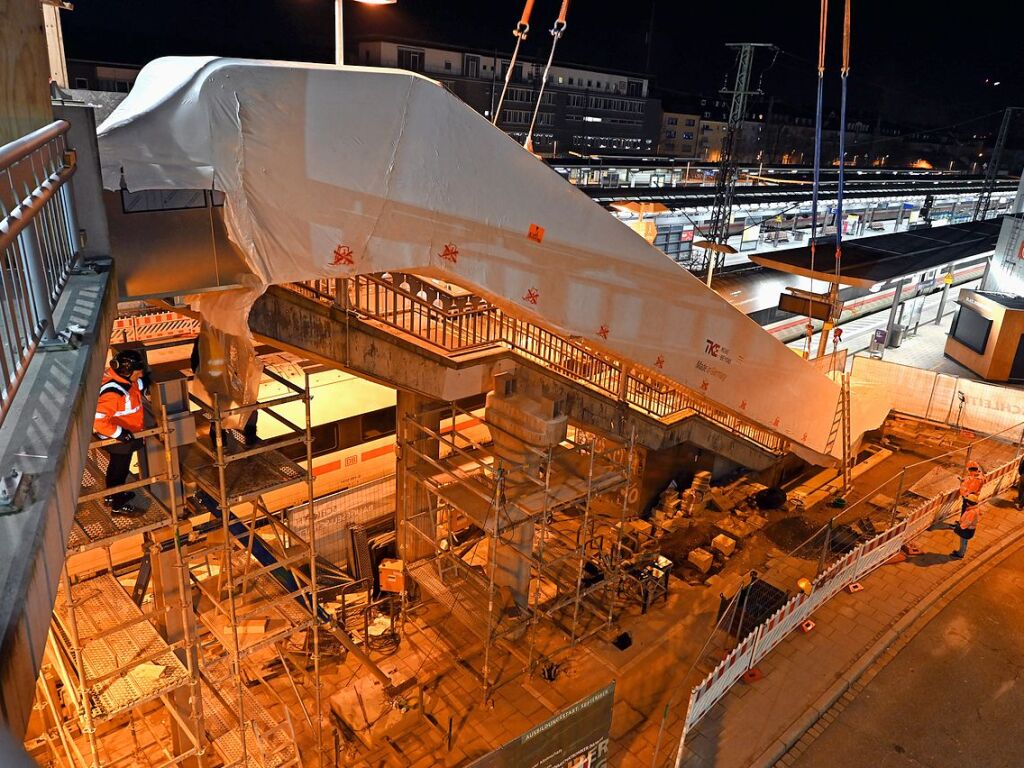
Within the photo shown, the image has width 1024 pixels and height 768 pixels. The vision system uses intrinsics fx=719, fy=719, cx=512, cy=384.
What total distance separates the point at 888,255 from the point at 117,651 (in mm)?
21007

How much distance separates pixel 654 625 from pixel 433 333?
545cm

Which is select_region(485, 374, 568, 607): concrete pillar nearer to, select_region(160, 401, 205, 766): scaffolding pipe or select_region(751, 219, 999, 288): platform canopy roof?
select_region(160, 401, 205, 766): scaffolding pipe

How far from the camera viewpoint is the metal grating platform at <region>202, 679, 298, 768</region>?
6.97 metres

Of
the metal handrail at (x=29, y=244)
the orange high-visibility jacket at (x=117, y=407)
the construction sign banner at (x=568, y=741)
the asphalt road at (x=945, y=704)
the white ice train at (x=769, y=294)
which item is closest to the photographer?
the metal handrail at (x=29, y=244)

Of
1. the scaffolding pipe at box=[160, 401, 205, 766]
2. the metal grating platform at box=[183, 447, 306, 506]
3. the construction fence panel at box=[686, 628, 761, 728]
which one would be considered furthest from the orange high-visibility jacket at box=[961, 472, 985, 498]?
the scaffolding pipe at box=[160, 401, 205, 766]

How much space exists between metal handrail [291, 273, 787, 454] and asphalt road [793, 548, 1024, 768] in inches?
150

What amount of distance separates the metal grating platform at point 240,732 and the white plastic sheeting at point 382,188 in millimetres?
4363

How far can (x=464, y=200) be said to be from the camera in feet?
20.2

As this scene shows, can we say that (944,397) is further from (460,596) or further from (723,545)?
(460,596)

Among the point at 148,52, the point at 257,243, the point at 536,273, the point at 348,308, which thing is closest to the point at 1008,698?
the point at 536,273

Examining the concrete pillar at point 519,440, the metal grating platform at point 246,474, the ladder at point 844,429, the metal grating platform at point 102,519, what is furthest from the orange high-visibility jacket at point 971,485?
the metal grating platform at point 102,519

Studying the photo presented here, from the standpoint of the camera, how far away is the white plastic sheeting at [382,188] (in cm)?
485

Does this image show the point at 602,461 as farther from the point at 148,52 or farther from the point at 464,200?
the point at 148,52

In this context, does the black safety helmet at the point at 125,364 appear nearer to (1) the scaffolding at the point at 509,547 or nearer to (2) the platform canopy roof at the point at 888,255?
(1) the scaffolding at the point at 509,547
